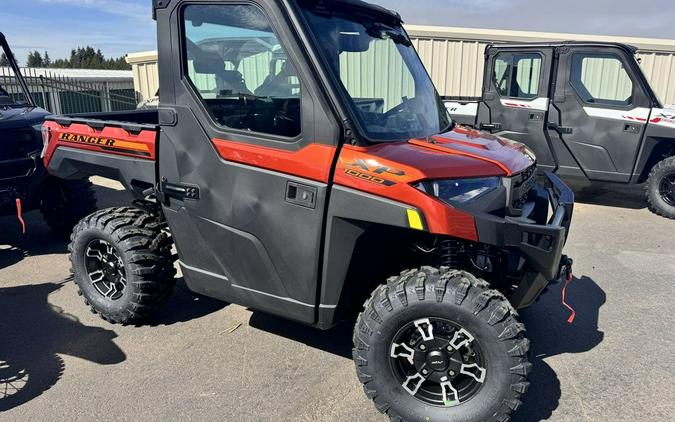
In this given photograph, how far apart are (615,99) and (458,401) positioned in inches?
244

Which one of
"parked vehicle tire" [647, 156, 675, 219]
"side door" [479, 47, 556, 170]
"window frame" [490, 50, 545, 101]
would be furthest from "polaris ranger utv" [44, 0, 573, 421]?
"parked vehicle tire" [647, 156, 675, 219]

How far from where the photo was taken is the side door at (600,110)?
7195mm

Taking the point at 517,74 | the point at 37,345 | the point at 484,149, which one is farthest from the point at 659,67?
the point at 37,345

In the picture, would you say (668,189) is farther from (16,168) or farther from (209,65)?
(16,168)

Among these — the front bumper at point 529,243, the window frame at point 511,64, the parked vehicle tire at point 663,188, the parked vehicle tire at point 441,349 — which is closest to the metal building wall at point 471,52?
the window frame at point 511,64

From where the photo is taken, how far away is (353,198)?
8.98 feet

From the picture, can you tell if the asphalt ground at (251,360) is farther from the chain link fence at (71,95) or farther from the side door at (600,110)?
the chain link fence at (71,95)

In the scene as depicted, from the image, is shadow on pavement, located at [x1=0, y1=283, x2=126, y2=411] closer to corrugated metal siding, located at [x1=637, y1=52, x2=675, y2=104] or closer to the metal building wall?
the metal building wall

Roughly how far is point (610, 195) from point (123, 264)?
Answer: 310 inches

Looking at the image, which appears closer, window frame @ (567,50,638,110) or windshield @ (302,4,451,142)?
windshield @ (302,4,451,142)

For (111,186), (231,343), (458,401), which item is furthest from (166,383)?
(111,186)

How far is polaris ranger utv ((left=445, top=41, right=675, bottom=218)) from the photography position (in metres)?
7.17

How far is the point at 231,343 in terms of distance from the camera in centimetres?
373

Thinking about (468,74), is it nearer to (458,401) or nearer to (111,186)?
(111,186)
